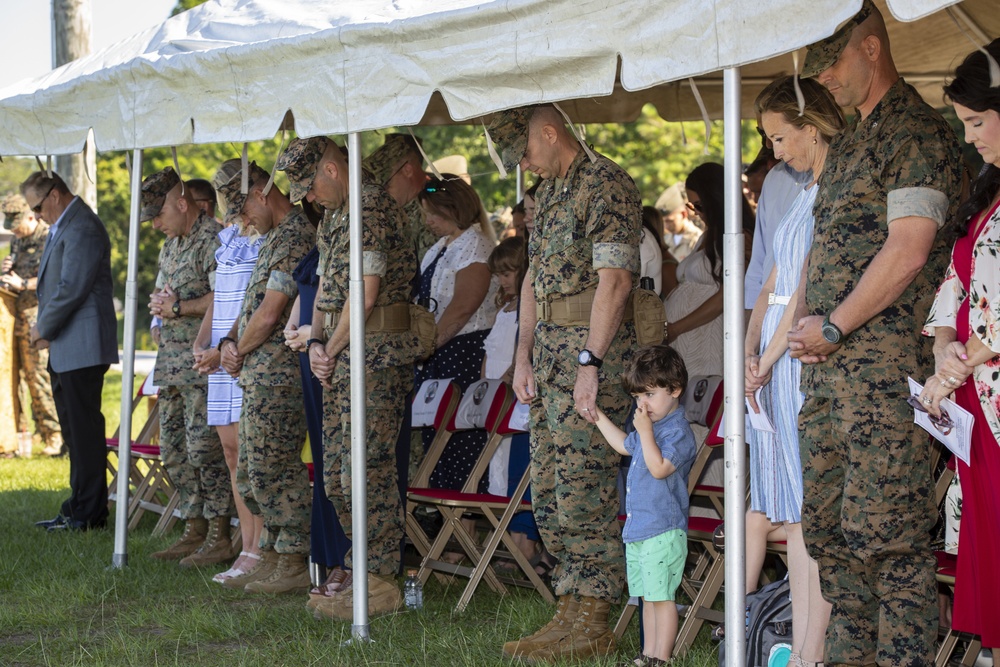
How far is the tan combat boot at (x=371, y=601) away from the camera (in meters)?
5.41

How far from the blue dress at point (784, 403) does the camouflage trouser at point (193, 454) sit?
3568 millimetres

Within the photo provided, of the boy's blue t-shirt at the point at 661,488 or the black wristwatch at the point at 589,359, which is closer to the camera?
the boy's blue t-shirt at the point at 661,488

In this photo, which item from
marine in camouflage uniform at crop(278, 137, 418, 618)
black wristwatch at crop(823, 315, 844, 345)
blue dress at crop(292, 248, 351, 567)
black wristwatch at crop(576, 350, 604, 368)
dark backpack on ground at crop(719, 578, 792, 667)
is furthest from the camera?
blue dress at crop(292, 248, 351, 567)

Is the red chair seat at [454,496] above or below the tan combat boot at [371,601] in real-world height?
above

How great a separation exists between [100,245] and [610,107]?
336cm

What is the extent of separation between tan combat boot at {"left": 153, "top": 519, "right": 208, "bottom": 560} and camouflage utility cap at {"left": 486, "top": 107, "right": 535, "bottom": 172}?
3.41m

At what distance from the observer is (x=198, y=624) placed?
533cm

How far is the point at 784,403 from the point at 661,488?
608 millimetres

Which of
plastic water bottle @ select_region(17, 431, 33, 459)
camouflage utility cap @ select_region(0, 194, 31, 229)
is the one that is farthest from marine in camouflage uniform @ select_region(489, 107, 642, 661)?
plastic water bottle @ select_region(17, 431, 33, 459)

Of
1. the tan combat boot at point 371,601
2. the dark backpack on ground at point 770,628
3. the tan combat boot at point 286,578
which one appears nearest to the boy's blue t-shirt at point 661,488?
the dark backpack on ground at point 770,628

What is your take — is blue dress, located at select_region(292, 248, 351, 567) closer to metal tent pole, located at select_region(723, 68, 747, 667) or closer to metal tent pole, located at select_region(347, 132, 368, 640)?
metal tent pole, located at select_region(347, 132, 368, 640)

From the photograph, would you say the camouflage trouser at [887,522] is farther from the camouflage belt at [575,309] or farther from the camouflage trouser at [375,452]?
the camouflage trouser at [375,452]

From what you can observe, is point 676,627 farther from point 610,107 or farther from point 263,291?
point 610,107

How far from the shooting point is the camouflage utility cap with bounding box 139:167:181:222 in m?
7.02
